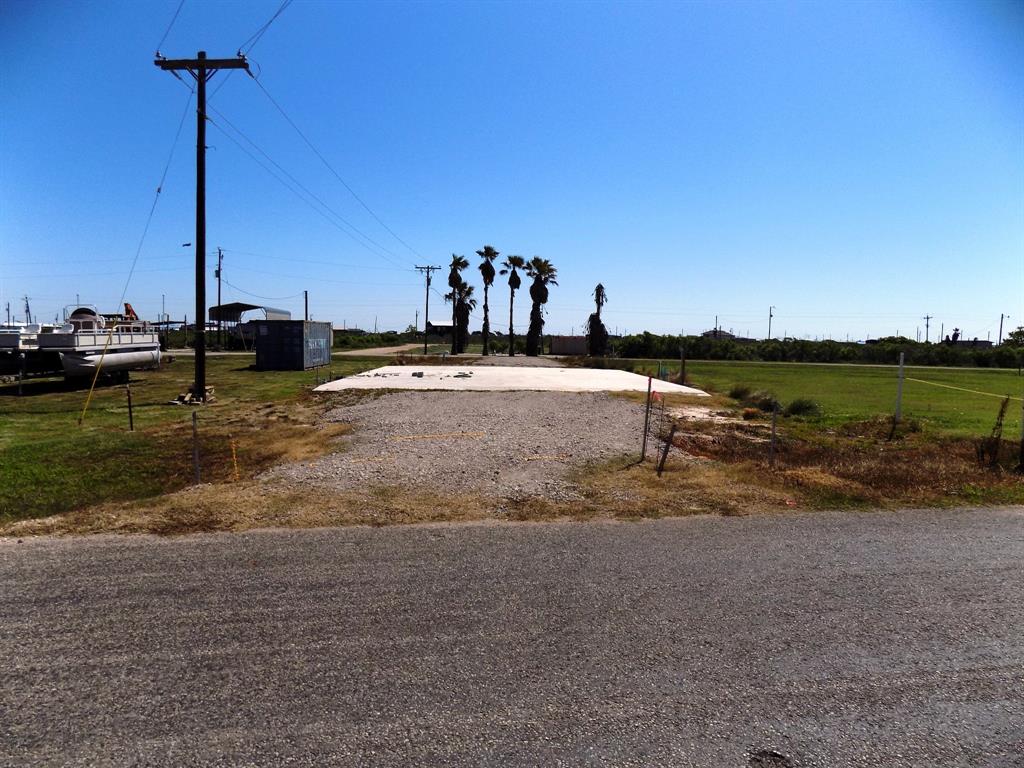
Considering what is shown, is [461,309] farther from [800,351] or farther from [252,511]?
[252,511]

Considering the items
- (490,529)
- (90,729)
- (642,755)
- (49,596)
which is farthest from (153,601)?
(642,755)

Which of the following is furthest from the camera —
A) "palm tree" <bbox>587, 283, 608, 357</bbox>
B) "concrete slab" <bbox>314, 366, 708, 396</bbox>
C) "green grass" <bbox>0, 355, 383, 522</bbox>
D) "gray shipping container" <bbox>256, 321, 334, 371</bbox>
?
"palm tree" <bbox>587, 283, 608, 357</bbox>

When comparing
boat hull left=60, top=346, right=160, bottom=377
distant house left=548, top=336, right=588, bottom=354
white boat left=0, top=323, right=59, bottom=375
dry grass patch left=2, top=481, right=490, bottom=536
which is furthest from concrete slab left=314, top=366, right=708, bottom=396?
distant house left=548, top=336, right=588, bottom=354

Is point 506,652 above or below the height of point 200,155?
below

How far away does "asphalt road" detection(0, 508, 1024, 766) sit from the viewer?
3164mm

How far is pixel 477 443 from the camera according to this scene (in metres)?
12.0

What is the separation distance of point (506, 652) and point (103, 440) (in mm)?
11342

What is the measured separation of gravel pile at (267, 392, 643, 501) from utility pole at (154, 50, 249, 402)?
5077 mm

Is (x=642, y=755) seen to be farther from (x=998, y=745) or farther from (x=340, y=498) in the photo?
(x=340, y=498)

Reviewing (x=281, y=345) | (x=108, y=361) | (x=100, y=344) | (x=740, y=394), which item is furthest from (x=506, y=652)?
(x=281, y=345)

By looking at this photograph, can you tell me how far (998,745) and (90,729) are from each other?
450 centimetres

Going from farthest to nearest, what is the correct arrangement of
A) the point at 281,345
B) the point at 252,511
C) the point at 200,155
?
the point at 281,345 → the point at 200,155 → the point at 252,511

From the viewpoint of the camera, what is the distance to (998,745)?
126 inches

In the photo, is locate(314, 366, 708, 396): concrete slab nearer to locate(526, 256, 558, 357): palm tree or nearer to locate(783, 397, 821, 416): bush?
locate(783, 397, 821, 416): bush
